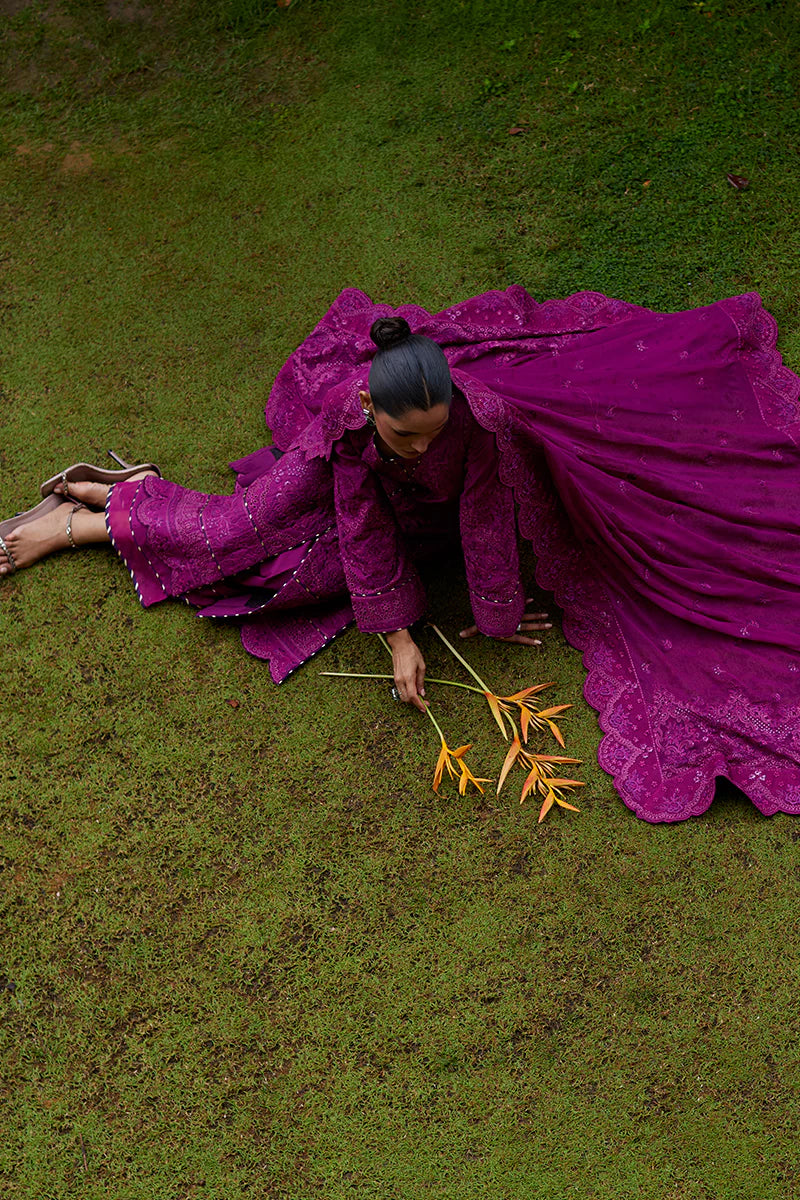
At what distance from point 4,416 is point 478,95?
2.21m

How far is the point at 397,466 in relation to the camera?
2.83 meters

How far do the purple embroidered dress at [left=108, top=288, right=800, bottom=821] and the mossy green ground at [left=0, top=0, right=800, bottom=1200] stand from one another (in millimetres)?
132

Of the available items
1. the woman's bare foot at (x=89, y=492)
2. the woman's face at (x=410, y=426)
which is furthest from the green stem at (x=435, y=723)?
→ the woman's bare foot at (x=89, y=492)

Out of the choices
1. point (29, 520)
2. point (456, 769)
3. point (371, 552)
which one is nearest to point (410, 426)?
point (371, 552)

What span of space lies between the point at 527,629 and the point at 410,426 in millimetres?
961

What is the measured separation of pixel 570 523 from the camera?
3.16 m

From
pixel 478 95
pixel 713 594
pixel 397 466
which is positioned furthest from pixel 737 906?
pixel 478 95

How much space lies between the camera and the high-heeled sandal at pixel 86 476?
3.41 m

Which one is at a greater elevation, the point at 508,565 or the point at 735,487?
the point at 508,565

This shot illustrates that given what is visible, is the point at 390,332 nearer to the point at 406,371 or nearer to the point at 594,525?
the point at 406,371

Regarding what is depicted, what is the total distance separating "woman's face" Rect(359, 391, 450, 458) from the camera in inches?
97.8

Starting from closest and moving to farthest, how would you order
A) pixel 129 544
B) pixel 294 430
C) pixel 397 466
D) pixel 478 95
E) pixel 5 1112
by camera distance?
pixel 5 1112, pixel 397 466, pixel 129 544, pixel 294 430, pixel 478 95

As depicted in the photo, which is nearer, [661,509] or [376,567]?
[376,567]

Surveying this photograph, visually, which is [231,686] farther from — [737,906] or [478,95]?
[478,95]
